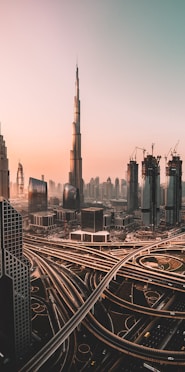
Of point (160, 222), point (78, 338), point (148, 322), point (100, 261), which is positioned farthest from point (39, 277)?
point (160, 222)

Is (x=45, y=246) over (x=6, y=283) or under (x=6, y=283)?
under

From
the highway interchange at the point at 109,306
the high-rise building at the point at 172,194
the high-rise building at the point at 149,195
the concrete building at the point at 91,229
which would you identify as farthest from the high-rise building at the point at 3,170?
the high-rise building at the point at 172,194

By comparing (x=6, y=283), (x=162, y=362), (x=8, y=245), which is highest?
(x=8, y=245)

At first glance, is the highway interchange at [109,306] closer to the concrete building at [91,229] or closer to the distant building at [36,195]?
the concrete building at [91,229]

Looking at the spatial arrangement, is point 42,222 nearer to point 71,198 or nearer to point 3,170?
point 3,170

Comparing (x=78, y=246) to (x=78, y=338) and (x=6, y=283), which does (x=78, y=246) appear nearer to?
(x=78, y=338)

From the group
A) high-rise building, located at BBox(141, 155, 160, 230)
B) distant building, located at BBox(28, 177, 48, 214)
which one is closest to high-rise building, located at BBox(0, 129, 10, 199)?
distant building, located at BBox(28, 177, 48, 214)
